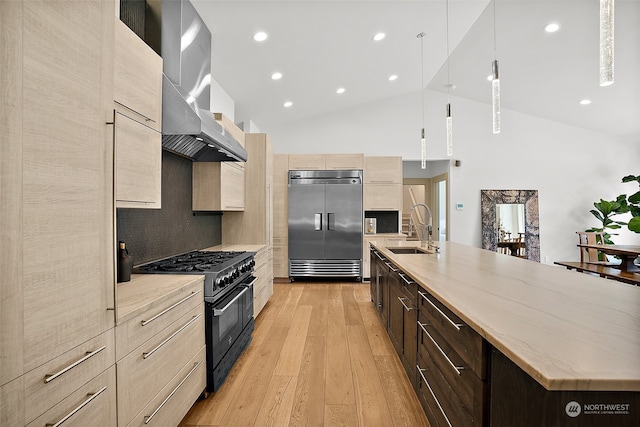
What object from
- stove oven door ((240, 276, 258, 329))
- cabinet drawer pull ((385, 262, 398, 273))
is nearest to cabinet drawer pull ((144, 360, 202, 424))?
stove oven door ((240, 276, 258, 329))

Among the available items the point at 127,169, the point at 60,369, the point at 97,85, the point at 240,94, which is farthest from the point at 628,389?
the point at 240,94

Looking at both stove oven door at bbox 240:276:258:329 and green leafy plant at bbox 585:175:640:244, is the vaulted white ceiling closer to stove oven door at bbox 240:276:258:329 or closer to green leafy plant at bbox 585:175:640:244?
green leafy plant at bbox 585:175:640:244

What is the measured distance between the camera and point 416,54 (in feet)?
16.9

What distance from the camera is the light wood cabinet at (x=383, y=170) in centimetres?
638

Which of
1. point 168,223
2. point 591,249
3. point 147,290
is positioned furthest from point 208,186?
point 591,249

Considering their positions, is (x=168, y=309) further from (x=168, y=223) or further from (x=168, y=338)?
(x=168, y=223)

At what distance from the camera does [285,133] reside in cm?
715

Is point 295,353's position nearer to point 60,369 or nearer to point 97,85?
point 60,369

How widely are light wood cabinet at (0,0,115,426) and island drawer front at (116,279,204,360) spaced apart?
3.6 inches

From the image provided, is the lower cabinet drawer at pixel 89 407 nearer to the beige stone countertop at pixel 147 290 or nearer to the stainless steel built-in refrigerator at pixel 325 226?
the beige stone countertop at pixel 147 290

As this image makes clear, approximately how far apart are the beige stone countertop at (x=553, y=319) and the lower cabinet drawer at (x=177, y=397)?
1.43 metres

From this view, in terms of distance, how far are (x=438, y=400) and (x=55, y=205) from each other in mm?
1836

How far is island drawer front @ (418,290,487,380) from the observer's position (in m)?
1.23

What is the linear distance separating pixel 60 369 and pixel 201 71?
8.22 feet
